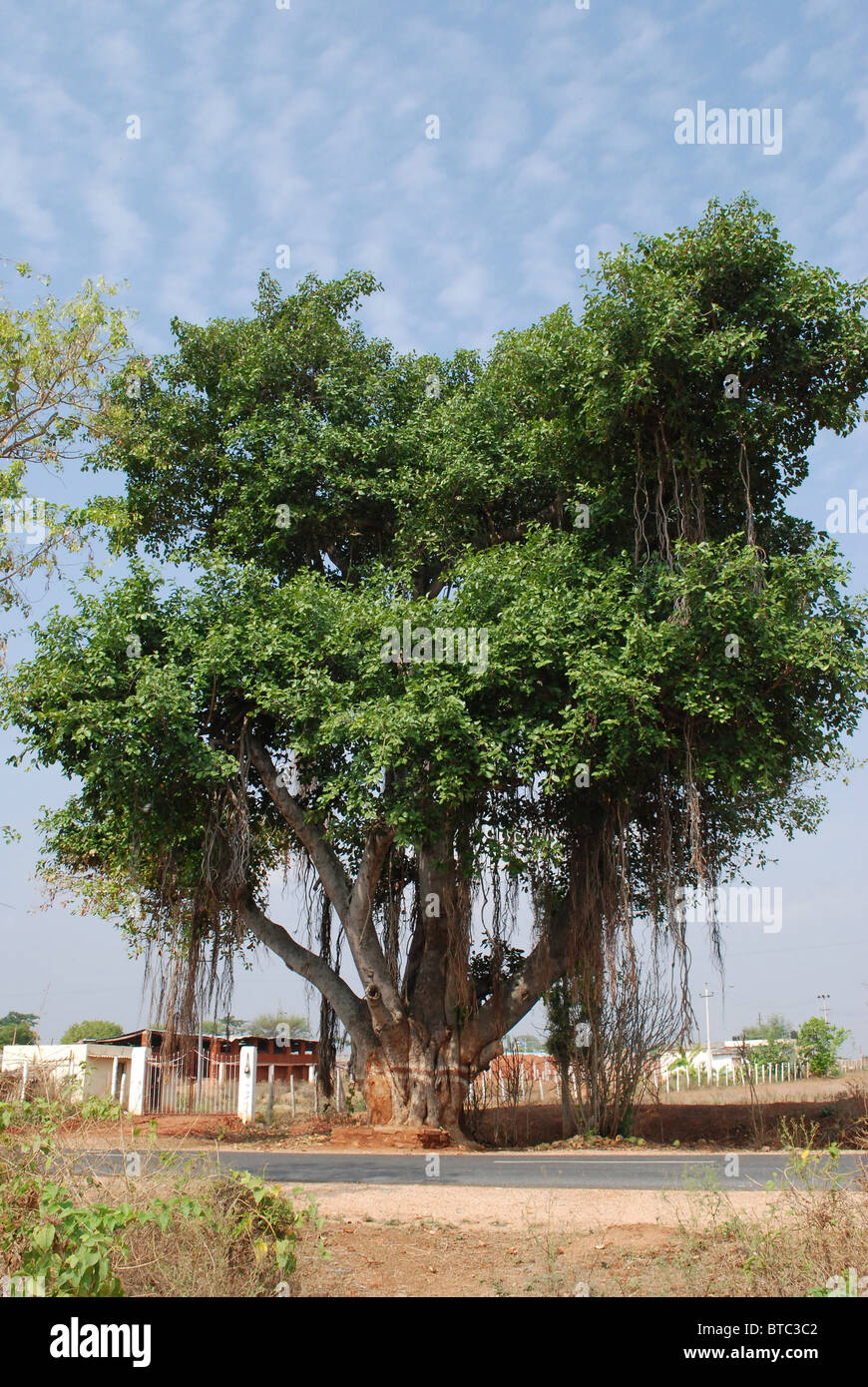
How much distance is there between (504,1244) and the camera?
7.24 m

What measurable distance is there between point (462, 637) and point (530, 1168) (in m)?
6.73

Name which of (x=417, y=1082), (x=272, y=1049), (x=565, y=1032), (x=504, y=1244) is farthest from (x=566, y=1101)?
(x=272, y=1049)

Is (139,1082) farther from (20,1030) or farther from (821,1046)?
(821,1046)

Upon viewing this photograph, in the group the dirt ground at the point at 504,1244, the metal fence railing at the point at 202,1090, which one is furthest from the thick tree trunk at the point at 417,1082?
the dirt ground at the point at 504,1244

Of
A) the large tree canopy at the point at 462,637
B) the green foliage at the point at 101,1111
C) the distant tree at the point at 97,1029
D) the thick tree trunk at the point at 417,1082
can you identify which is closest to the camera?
the green foliage at the point at 101,1111

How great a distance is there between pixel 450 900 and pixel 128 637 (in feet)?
20.9

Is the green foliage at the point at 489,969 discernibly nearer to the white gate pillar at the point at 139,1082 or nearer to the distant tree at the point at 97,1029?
the white gate pillar at the point at 139,1082

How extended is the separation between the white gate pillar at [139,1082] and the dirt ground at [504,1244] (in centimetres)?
1495

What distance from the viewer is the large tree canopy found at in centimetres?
1412

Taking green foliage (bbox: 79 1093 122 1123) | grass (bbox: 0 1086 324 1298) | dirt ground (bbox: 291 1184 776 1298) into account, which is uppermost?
green foliage (bbox: 79 1093 122 1123)

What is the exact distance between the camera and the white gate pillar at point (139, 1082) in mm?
22828

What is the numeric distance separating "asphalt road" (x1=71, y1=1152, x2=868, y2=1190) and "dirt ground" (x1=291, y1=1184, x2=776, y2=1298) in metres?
0.87

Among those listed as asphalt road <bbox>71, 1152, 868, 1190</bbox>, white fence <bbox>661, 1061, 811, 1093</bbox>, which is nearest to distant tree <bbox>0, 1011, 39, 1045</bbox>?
asphalt road <bbox>71, 1152, 868, 1190</bbox>

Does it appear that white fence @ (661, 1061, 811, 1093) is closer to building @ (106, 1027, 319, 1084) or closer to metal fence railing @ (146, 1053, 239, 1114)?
building @ (106, 1027, 319, 1084)
